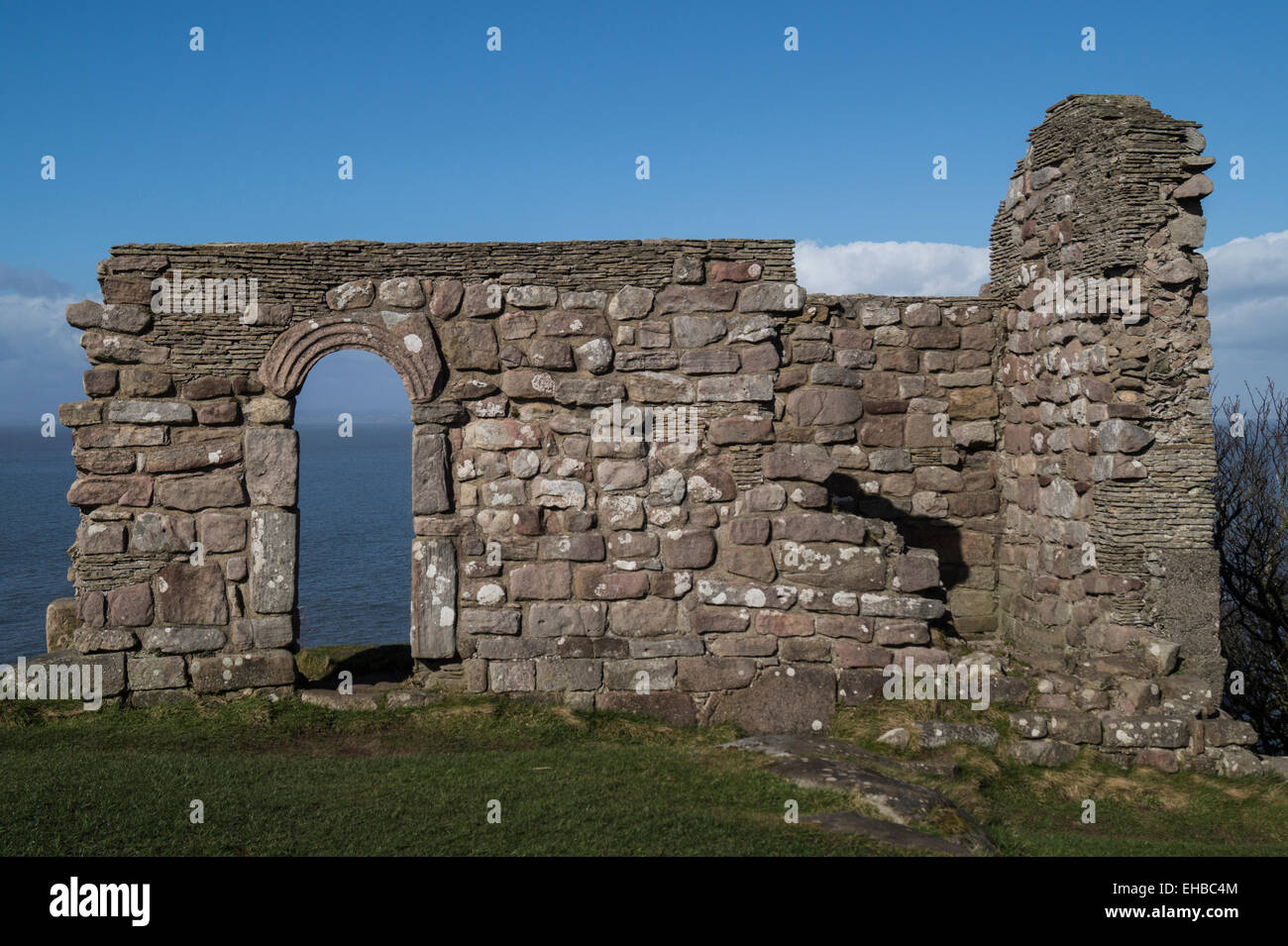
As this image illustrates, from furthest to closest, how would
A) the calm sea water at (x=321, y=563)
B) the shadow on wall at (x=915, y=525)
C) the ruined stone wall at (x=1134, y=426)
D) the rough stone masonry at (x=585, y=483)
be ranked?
the calm sea water at (x=321, y=563)
the shadow on wall at (x=915, y=525)
the ruined stone wall at (x=1134, y=426)
the rough stone masonry at (x=585, y=483)

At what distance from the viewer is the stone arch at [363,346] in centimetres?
987

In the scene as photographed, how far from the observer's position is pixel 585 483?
9930mm

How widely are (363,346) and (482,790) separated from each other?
4.69 metres

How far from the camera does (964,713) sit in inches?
378

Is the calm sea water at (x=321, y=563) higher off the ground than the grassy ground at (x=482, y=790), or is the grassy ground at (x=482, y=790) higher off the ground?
the grassy ground at (x=482, y=790)

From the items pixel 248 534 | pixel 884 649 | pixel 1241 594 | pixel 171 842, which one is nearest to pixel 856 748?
pixel 884 649

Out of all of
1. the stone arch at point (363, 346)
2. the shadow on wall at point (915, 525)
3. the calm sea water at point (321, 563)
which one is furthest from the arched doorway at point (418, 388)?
the calm sea water at point (321, 563)

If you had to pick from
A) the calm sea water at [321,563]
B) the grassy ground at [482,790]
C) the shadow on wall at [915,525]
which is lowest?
the calm sea water at [321,563]

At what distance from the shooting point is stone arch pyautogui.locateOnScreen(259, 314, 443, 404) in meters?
9.87

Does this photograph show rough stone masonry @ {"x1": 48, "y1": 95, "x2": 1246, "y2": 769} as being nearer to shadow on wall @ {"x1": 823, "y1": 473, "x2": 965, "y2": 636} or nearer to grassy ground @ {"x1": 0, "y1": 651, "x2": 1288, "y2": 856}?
grassy ground @ {"x1": 0, "y1": 651, "x2": 1288, "y2": 856}

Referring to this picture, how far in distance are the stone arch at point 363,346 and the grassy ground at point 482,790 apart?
122 inches

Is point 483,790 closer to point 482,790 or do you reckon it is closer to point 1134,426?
point 482,790

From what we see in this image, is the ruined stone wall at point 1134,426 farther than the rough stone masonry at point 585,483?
Yes

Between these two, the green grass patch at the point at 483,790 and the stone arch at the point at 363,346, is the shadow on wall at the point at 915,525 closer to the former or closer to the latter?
the green grass patch at the point at 483,790
